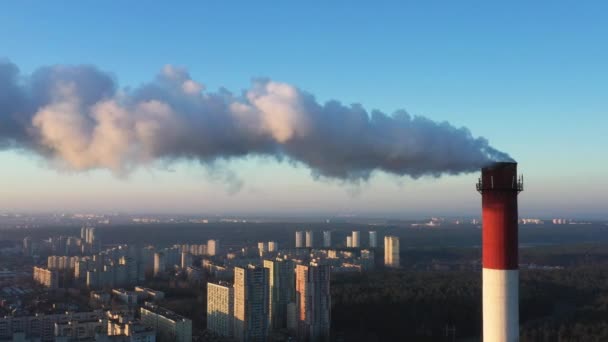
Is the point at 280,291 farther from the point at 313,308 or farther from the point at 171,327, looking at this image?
the point at 171,327

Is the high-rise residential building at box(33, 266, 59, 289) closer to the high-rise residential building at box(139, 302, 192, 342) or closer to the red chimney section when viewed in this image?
the high-rise residential building at box(139, 302, 192, 342)

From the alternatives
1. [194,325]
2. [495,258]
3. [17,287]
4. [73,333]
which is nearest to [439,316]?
[194,325]

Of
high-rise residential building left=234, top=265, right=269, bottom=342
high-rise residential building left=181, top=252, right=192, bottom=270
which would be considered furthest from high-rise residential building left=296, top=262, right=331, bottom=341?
high-rise residential building left=181, top=252, right=192, bottom=270

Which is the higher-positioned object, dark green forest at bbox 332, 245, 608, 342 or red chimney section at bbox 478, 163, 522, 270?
red chimney section at bbox 478, 163, 522, 270

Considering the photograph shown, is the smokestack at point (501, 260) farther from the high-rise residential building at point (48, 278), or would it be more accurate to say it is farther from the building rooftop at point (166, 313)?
the high-rise residential building at point (48, 278)

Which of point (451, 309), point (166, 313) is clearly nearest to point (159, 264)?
point (166, 313)

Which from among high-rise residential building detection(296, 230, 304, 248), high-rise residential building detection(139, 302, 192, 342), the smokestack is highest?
the smokestack
